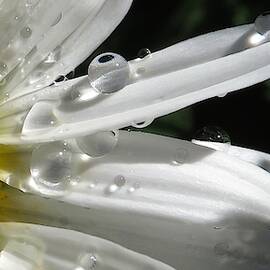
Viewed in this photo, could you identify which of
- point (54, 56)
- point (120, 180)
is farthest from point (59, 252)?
point (54, 56)

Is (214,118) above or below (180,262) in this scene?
above

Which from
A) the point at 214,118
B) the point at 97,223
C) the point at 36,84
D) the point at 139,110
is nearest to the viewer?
the point at 139,110

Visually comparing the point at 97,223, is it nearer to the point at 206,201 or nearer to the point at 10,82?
the point at 206,201

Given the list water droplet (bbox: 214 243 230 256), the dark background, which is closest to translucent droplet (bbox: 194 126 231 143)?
water droplet (bbox: 214 243 230 256)

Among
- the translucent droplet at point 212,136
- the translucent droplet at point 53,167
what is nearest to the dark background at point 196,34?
the translucent droplet at point 212,136

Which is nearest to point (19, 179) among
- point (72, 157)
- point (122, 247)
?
point (72, 157)

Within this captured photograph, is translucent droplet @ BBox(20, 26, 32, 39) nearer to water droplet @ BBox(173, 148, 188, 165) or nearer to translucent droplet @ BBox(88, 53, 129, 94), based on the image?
translucent droplet @ BBox(88, 53, 129, 94)

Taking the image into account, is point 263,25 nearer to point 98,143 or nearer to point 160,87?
point 160,87

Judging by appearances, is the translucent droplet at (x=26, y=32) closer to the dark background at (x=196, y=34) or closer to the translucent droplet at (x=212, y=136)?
the translucent droplet at (x=212, y=136)

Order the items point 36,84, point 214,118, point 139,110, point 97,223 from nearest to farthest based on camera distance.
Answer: point 139,110, point 97,223, point 36,84, point 214,118
